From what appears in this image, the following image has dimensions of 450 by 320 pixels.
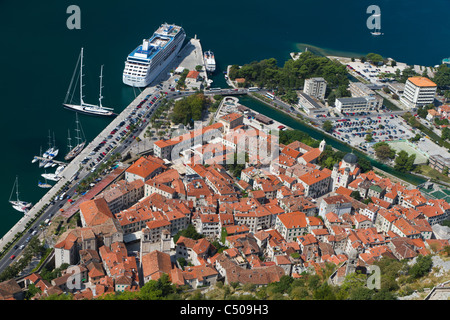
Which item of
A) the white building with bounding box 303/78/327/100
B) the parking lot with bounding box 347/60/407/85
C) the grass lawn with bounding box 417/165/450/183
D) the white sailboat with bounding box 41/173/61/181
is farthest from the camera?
the parking lot with bounding box 347/60/407/85

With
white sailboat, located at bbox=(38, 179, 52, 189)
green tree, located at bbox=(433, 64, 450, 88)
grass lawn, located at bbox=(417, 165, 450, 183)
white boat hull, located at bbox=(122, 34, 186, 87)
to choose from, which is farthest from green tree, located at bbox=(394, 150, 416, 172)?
white sailboat, located at bbox=(38, 179, 52, 189)

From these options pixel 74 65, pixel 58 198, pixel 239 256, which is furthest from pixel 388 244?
pixel 74 65

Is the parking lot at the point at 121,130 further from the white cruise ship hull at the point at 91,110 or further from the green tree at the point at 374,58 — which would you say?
the green tree at the point at 374,58

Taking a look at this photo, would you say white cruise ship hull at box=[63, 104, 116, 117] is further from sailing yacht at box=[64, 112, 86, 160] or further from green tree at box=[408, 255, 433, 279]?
green tree at box=[408, 255, 433, 279]

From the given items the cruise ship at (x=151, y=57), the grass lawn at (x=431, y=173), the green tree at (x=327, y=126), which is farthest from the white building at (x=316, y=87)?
the cruise ship at (x=151, y=57)

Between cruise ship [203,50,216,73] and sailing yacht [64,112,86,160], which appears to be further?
cruise ship [203,50,216,73]
